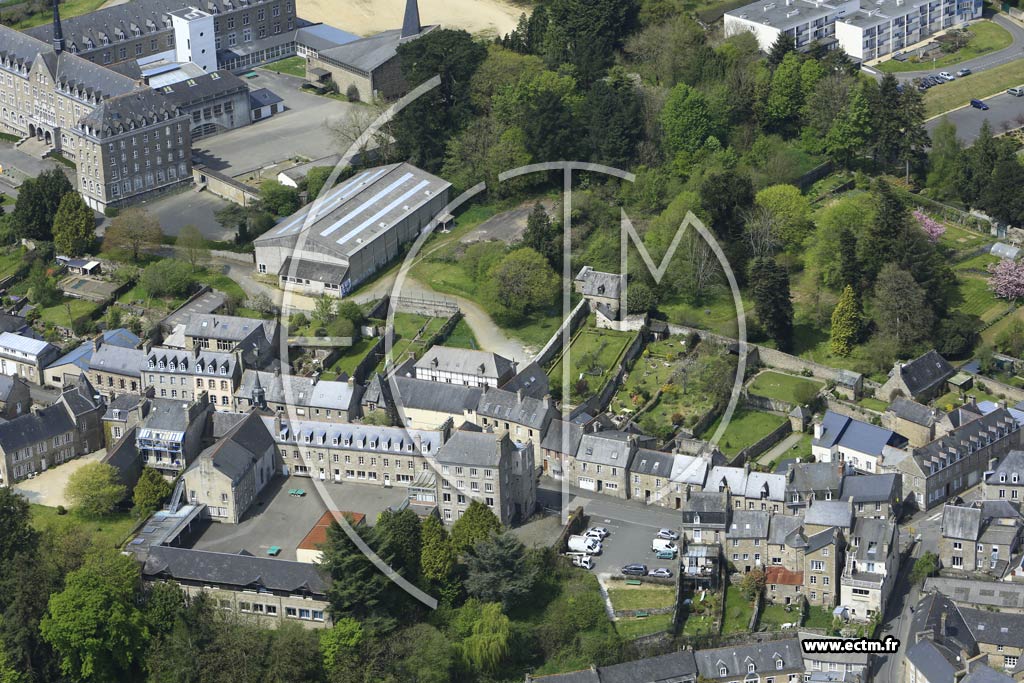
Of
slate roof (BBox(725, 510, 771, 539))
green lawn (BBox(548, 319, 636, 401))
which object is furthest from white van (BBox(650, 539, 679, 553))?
green lawn (BBox(548, 319, 636, 401))

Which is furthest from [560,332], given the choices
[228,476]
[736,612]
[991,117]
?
[991,117]

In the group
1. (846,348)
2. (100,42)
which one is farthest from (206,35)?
(846,348)

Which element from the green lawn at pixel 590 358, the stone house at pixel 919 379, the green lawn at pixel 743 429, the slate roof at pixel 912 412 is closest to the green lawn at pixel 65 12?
the green lawn at pixel 590 358

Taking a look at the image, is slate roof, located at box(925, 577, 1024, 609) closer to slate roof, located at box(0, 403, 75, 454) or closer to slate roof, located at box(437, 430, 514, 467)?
slate roof, located at box(437, 430, 514, 467)

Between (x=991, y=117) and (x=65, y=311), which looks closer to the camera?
(x=65, y=311)

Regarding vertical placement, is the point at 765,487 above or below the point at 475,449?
below

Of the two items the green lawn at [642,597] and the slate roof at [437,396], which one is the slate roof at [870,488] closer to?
the green lawn at [642,597]

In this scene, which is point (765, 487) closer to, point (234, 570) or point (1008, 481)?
point (1008, 481)
